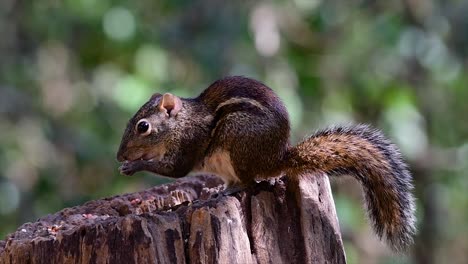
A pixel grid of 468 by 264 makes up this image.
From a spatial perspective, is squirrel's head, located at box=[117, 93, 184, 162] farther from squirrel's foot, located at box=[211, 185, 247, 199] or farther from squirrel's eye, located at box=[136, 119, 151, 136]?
squirrel's foot, located at box=[211, 185, 247, 199]

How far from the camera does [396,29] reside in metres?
5.82

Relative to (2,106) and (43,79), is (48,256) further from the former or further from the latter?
(43,79)

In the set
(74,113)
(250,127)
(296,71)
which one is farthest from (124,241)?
(74,113)

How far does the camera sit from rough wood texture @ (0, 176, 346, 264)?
2.54 meters

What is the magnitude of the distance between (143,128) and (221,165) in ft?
1.54

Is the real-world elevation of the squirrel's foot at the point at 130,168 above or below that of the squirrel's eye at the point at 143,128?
below

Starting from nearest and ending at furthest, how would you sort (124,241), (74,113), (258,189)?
(124,241), (258,189), (74,113)

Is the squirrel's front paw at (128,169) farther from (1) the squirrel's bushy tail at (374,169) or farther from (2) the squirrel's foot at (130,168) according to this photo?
(1) the squirrel's bushy tail at (374,169)

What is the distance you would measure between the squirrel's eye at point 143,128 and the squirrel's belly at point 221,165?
0.32 m

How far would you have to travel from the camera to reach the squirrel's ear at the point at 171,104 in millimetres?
3721

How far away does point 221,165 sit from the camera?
342cm

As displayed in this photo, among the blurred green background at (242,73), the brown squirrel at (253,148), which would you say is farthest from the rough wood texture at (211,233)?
the blurred green background at (242,73)

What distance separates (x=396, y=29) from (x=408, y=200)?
2924 millimetres

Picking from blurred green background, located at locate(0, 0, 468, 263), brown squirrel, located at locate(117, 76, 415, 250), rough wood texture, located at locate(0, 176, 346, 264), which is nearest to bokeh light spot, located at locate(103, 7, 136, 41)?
blurred green background, located at locate(0, 0, 468, 263)
